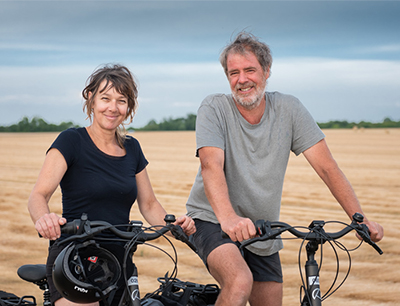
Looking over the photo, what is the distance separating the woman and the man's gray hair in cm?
74

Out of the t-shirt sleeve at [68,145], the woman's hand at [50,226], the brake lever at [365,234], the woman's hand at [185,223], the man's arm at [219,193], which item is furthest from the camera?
the t-shirt sleeve at [68,145]

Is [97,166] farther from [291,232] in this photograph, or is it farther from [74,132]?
[291,232]

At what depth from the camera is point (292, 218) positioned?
8961mm

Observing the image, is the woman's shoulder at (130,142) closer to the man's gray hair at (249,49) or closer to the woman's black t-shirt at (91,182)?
the woman's black t-shirt at (91,182)

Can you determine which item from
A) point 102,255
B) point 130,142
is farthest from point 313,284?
point 130,142

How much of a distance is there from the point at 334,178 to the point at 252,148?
668 mm

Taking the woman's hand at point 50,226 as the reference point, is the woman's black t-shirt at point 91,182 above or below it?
above

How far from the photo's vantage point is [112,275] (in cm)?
302

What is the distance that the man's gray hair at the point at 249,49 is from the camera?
371 cm

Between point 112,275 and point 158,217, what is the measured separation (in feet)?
2.64

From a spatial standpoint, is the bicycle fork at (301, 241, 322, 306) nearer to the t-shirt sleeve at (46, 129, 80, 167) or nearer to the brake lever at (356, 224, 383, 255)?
the brake lever at (356, 224, 383, 255)

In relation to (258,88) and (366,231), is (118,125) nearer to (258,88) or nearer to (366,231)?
(258,88)

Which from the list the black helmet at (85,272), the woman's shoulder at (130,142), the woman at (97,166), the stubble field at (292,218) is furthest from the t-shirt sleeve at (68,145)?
the stubble field at (292,218)

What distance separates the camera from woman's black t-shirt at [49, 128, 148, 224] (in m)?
3.32
